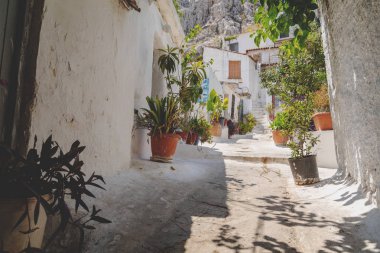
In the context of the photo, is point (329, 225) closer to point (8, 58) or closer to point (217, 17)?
point (8, 58)

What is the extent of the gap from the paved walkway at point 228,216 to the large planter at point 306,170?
186mm

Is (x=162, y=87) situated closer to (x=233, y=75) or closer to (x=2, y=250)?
(x=2, y=250)

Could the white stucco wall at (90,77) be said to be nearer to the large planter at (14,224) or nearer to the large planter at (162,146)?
the large planter at (162,146)

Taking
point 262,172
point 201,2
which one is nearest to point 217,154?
point 262,172

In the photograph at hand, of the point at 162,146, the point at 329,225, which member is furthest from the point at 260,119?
the point at 329,225

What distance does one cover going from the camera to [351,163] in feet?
12.6

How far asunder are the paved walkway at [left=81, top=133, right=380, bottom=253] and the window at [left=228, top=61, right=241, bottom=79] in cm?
2574

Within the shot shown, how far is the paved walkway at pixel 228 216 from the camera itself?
2.38m

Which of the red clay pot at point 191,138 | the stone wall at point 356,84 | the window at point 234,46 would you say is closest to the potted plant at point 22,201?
the stone wall at point 356,84

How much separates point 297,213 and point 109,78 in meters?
2.71

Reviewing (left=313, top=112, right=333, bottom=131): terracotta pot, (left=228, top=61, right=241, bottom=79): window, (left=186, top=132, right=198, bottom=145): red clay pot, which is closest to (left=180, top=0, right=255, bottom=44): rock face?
(left=228, top=61, right=241, bottom=79): window

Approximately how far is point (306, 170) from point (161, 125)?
95.7 inches

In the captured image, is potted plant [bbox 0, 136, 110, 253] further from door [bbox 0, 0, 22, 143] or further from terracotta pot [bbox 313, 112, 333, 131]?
terracotta pot [bbox 313, 112, 333, 131]

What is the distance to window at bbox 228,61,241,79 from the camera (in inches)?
1169
